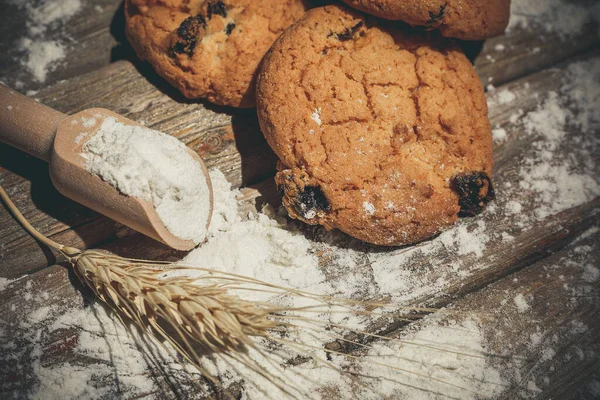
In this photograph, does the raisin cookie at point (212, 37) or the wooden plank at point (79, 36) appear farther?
the wooden plank at point (79, 36)

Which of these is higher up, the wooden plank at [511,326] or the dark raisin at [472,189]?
the dark raisin at [472,189]

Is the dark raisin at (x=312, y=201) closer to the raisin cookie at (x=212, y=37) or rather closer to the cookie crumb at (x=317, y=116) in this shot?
the cookie crumb at (x=317, y=116)

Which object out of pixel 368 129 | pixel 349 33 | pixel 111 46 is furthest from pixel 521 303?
pixel 111 46

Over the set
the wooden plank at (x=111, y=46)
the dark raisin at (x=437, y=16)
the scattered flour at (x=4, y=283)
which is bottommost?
the scattered flour at (x=4, y=283)

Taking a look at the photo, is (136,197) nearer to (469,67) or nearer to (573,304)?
(469,67)

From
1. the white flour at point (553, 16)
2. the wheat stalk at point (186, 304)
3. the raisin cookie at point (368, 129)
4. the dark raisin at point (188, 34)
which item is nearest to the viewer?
the wheat stalk at point (186, 304)

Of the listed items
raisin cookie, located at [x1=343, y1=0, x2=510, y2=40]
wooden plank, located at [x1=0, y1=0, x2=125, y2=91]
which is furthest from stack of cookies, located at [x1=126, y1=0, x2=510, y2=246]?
wooden plank, located at [x1=0, y1=0, x2=125, y2=91]

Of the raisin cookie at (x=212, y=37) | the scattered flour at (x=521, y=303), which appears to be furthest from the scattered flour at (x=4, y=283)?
the scattered flour at (x=521, y=303)
